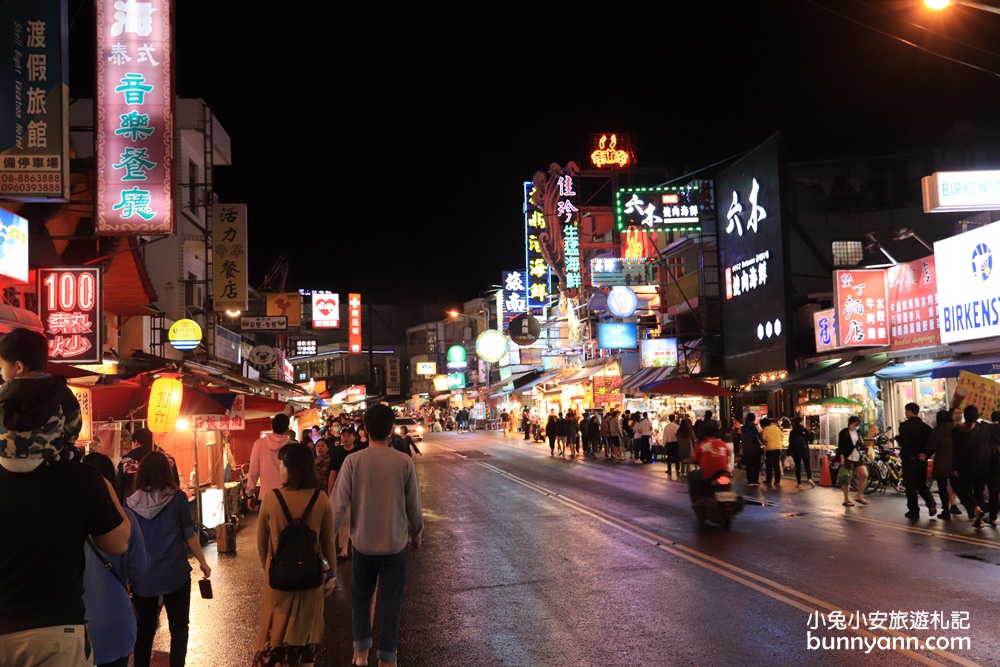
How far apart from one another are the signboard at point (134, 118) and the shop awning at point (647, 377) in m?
24.1

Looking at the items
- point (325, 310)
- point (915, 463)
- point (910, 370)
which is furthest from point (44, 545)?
point (325, 310)

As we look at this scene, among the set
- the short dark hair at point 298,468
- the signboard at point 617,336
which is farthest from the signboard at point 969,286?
the signboard at point 617,336

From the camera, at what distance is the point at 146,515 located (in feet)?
20.8

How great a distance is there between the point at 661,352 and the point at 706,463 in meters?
23.0

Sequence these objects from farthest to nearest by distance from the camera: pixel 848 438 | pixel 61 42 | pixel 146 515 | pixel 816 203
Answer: pixel 816 203 → pixel 848 438 → pixel 61 42 → pixel 146 515

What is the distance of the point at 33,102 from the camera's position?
13.1 metres

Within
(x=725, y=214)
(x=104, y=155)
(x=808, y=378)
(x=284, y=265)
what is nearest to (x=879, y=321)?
(x=808, y=378)

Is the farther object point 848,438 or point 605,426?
point 605,426

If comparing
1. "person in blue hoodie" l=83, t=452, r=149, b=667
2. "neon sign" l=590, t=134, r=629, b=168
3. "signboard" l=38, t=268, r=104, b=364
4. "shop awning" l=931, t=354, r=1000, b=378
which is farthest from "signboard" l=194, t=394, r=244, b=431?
"neon sign" l=590, t=134, r=629, b=168

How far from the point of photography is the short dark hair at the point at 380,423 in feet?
21.5

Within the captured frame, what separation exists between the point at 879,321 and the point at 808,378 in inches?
132

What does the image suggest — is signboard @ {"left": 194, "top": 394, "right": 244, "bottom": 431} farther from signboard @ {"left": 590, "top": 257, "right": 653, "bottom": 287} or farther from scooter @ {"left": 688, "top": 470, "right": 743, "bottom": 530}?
signboard @ {"left": 590, "top": 257, "right": 653, "bottom": 287}

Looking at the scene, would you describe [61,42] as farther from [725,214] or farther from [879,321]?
[725,214]

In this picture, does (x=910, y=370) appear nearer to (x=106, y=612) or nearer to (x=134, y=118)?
(x=134, y=118)
